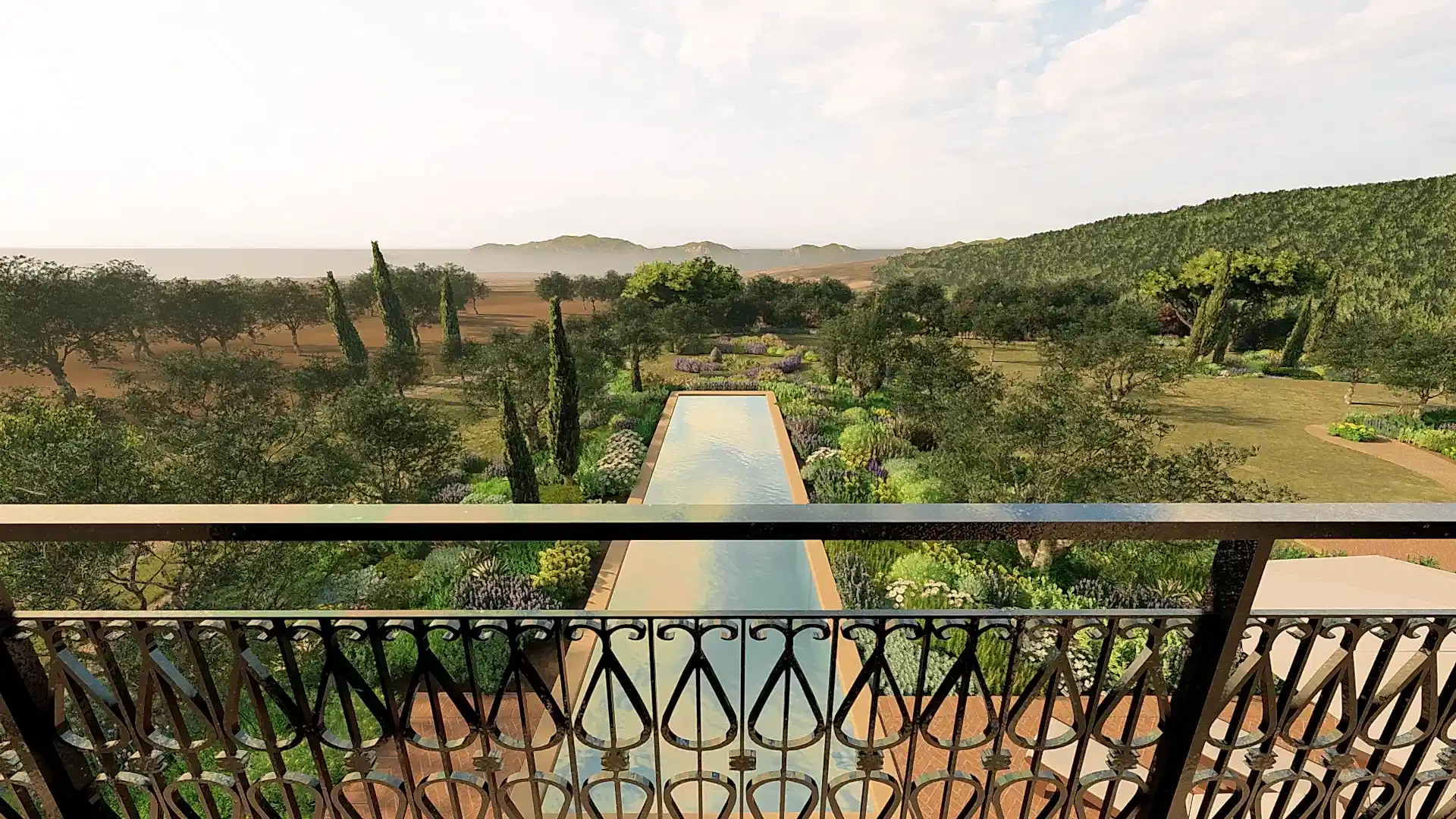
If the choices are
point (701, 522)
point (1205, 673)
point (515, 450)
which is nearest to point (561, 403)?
point (515, 450)

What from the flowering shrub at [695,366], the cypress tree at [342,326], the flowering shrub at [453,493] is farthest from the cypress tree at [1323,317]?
the cypress tree at [342,326]

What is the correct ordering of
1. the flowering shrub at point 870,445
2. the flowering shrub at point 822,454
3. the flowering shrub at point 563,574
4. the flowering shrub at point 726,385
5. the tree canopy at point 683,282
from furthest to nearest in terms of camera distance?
the tree canopy at point 683,282 → the flowering shrub at point 726,385 → the flowering shrub at point 870,445 → the flowering shrub at point 822,454 → the flowering shrub at point 563,574

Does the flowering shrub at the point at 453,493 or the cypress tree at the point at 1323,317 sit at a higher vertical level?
the cypress tree at the point at 1323,317

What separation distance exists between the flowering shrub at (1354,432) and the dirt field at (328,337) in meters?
21.4

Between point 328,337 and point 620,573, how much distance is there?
97.2 ft

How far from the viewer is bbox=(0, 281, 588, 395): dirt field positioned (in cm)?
1598

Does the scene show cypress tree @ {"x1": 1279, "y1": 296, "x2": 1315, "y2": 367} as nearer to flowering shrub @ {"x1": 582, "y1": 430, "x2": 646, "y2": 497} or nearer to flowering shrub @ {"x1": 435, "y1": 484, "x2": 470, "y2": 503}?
flowering shrub @ {"x1": 582, "y1": 430, "x2": 646, "y2": 497}

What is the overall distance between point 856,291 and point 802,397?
67.1 feet

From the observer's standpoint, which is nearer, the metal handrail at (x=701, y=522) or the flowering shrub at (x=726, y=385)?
the metal handrail at (x=701, y=522)

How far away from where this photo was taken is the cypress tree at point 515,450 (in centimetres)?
880

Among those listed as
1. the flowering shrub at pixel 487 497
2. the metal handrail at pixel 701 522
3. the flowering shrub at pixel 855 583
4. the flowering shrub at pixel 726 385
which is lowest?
the flowering shrub at pixel 487 497

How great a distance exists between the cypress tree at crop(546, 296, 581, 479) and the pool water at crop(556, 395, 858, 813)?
1.64 m

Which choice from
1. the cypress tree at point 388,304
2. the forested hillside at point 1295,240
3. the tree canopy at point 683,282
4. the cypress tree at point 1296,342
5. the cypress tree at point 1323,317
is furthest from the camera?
the tree canopy at point 683,282

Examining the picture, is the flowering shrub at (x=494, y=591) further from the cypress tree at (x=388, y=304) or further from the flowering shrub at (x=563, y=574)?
the cypress tree at (x=388, y=304)
